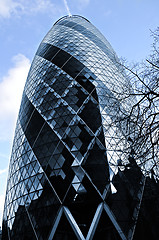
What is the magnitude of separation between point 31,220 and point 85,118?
5886 mm

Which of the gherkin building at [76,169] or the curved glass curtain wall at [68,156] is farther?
the curved glass curtain wall at [68,156]

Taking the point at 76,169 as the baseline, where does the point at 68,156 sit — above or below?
above

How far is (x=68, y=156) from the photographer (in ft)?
28.9

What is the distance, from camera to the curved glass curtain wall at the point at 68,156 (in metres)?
7.27

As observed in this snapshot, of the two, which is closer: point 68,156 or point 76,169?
point 76,169

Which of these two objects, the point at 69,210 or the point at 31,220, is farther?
the point at 31,220

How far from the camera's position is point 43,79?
1516 centimetres

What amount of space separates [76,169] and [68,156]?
0.84 m

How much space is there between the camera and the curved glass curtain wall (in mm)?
7270

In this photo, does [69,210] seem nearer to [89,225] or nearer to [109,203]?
[89,225]

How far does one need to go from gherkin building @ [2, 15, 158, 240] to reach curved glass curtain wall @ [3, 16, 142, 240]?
0.03 meters

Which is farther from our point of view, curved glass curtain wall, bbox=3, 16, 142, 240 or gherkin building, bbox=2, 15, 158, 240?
curved glass curtain wall, bbox=3, 16, 142, 240

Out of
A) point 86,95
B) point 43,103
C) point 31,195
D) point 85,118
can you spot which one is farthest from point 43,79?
point 31,195

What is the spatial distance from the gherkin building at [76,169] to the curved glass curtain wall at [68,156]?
1.2 inches
